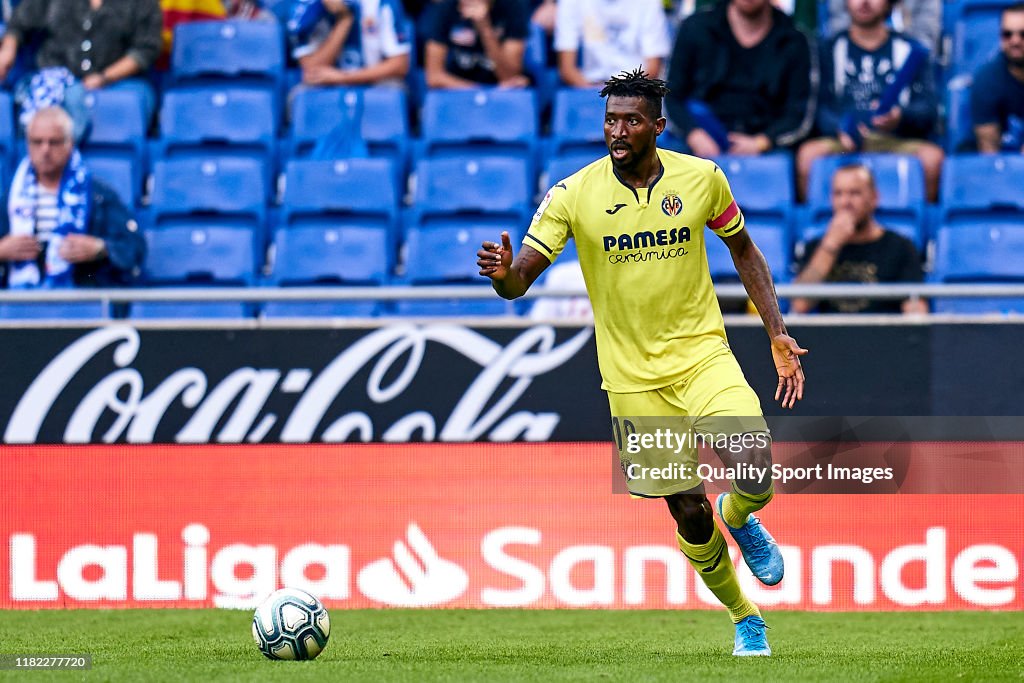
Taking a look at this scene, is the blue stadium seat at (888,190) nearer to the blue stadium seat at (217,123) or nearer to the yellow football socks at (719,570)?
the blue stadium seat at (217,123)

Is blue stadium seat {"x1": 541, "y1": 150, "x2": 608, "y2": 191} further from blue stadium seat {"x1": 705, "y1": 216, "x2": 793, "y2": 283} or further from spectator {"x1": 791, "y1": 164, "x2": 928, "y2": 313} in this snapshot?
spectator {"x1": 791, "y1": 164, "x2": 928, "y2": 313}

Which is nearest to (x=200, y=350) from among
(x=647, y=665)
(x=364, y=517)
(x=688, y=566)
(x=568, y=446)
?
(x=364, y=517)

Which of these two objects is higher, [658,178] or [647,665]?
[658,178]

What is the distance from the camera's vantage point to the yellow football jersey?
6773 mm

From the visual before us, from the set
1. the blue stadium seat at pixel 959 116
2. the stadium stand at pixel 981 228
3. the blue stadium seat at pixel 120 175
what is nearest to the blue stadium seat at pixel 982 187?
the stadium stand at pixel 981 228

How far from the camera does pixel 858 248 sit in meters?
9.76

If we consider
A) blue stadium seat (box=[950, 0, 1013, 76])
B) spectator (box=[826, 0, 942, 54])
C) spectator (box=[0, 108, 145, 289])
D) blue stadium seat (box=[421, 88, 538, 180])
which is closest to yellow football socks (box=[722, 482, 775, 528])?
spectator (box=[0, 108, 145, 289])

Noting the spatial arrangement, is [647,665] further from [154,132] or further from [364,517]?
[154,132]

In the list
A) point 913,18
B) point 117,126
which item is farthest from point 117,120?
point 913,18

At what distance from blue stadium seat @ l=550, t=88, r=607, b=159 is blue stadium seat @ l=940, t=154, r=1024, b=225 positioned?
2390 mm

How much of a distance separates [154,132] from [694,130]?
4010mm

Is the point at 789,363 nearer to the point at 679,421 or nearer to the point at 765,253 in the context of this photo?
the point at 679,421

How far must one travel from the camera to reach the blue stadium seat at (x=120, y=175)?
36.5 feet

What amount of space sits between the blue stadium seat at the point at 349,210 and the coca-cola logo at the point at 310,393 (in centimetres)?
159
